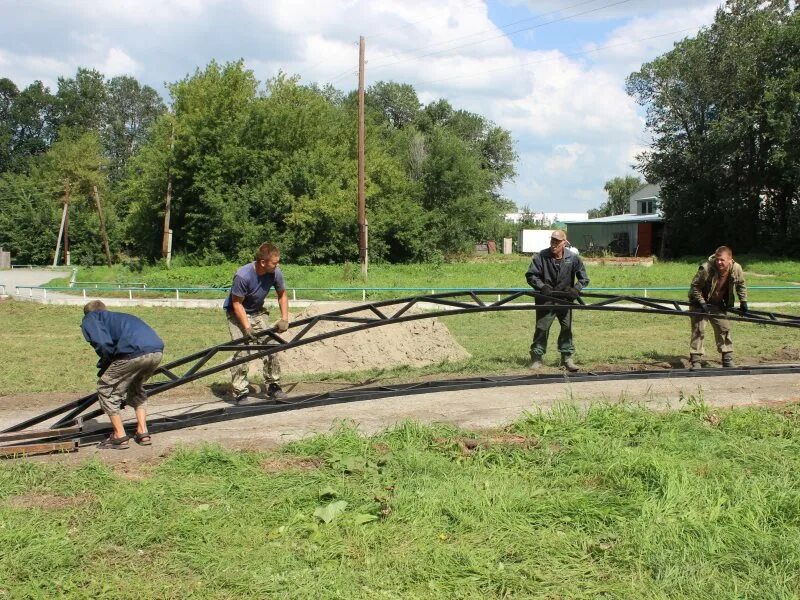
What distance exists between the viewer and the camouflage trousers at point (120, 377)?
6438mm

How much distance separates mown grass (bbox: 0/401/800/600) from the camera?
4105mm

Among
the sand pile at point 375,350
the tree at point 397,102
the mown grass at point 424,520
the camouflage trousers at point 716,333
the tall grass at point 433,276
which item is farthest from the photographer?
the tree at point 397,102

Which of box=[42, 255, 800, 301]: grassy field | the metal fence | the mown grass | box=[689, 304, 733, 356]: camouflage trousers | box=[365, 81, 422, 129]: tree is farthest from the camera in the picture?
box=[365, 81, 422, 129]: tree

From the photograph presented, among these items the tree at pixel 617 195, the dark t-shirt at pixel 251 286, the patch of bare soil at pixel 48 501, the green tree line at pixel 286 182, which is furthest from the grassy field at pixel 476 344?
the tree at pixel 617 195

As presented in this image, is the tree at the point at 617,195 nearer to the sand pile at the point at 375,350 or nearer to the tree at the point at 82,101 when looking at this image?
the tree at the point at 82,101

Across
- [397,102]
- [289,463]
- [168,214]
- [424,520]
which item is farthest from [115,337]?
[397,102]

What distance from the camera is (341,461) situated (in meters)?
5.86

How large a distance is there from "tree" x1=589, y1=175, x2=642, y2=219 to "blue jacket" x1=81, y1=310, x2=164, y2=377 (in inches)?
4742

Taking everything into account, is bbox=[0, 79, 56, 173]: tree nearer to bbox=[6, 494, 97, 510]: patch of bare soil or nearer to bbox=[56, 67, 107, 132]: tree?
bbox=[56, 67, 107, 132]: tree

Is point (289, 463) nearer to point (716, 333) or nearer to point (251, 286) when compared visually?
point (251, 286)

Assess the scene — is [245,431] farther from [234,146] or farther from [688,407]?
[234,146]

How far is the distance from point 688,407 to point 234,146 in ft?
120

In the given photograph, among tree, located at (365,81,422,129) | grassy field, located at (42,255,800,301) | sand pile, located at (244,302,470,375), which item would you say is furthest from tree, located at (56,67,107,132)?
sand pile, located at (244,302,470,375)

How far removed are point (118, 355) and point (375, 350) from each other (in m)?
5.03
